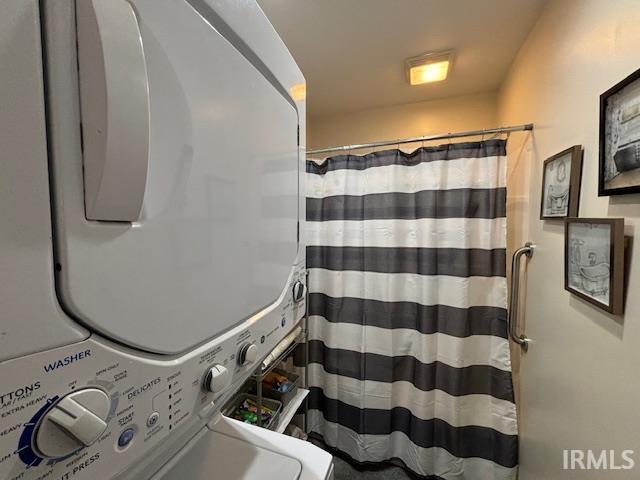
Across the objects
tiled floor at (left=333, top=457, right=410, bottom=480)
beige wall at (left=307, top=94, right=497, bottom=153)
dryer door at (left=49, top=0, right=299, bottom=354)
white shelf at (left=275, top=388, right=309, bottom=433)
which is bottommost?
tiled floor at (left=333, top=457, right=410, bottom=480)

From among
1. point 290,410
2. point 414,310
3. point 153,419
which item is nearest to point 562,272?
point 414,310

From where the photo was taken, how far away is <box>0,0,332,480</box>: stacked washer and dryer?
210mm

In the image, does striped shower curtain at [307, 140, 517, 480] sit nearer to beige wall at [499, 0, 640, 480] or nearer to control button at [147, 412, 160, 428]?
beige wall at [499, 0, 640, 480]

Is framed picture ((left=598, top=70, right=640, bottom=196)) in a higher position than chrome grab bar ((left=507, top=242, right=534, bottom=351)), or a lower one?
higher

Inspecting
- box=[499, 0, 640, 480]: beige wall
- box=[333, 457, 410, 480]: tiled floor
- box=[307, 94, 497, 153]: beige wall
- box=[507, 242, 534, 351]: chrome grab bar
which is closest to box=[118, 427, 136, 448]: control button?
box=[499, 0, 640, 480]: beige wall

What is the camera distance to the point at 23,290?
8.2 inches

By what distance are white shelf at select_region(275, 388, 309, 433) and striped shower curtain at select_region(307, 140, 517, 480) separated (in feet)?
0.60

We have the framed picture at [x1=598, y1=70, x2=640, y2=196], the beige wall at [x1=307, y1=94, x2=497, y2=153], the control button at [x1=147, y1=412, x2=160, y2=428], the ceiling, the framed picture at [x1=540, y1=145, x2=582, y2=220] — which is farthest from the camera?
the beige wall at [x1=307, y1=94, x2=497, y2=153]

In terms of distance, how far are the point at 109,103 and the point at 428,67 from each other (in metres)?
1.84

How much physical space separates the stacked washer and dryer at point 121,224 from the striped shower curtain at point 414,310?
49.4 inches

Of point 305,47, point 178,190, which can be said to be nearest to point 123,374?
point 178,190

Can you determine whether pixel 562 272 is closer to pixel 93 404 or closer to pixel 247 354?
pixel 247 354

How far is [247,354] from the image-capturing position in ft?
1.52

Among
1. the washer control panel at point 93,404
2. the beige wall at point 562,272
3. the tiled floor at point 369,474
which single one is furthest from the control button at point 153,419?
the tiled floor at point 369,474
